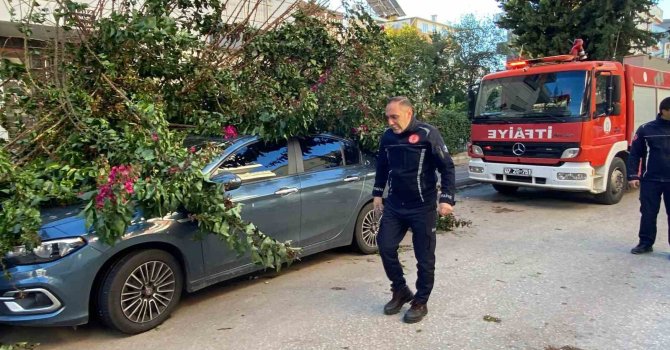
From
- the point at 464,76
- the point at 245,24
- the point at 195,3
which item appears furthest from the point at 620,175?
the point at 464,76

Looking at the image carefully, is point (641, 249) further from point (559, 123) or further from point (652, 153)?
point (559, 123)

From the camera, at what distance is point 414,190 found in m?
4.12

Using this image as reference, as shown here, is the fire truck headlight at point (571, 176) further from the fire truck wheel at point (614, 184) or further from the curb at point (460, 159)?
the curb at point (460, 159)

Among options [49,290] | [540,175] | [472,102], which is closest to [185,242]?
[49,290]

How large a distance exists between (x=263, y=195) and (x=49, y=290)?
1.84 meters

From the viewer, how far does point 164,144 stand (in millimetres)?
4055

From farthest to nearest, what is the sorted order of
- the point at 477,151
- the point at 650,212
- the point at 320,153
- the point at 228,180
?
the point at 477,151, the point at 650,212, the point at 320,153, the point at 228,180

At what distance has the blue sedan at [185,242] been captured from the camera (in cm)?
367

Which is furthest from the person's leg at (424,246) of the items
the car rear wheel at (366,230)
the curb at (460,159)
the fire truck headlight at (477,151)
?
the curb at (460,159)

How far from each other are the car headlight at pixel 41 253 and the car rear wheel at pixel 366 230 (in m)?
3.05

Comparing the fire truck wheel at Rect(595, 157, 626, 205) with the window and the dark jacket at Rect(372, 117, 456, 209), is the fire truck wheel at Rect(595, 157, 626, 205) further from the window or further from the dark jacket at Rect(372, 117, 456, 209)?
the dark jacket at Rect(372, 117, 456, 209)

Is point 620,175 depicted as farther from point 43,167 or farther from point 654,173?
point 43,167

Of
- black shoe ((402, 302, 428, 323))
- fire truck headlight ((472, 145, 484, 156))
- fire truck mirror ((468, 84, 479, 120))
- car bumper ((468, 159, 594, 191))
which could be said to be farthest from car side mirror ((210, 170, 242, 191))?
fire truck mirror ((468, 84, 479, 120))

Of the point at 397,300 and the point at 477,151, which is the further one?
the point at 477,151
